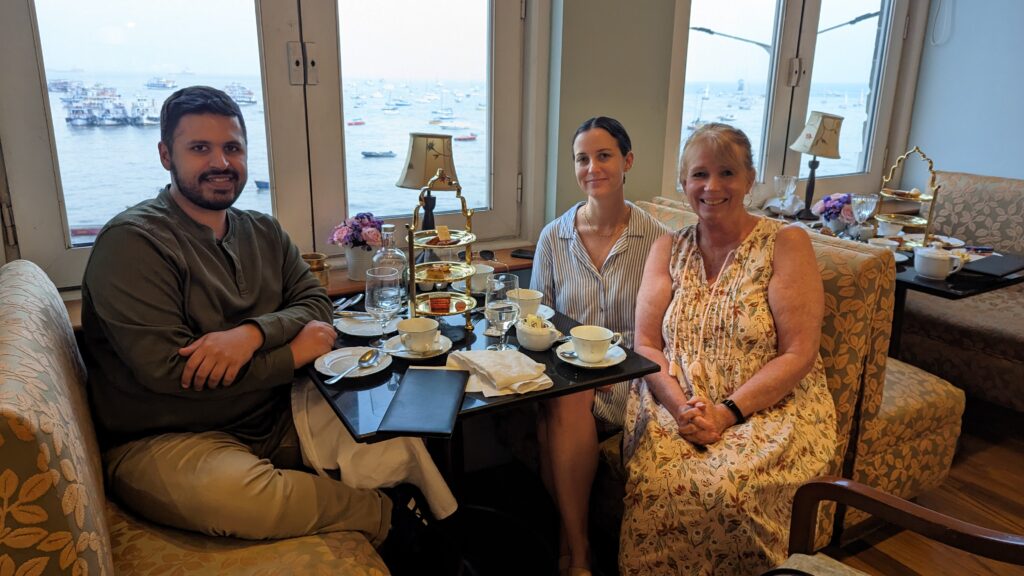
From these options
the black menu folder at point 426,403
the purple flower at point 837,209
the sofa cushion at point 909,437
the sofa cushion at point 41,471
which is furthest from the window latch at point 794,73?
the sofa cushion at point 41,471

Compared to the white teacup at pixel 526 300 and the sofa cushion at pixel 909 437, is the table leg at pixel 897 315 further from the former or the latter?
the white teacup at pixel 526 300

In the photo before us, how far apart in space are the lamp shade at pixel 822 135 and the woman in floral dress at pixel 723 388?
1.68 m

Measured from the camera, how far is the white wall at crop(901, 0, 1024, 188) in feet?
11.3

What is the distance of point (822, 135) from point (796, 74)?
1.23 feet

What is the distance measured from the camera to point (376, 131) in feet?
7.73

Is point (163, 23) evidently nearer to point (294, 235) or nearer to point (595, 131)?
point (294, 235)

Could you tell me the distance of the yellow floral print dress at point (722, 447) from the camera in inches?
58.2

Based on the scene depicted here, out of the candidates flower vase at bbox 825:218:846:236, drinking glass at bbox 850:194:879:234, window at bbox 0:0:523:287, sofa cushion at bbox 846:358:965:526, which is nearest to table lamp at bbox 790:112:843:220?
flower vase at bbox 825:218:846:236

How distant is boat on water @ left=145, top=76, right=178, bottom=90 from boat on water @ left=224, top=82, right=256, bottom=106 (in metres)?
0.15

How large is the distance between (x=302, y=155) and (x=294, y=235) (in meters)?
0.26

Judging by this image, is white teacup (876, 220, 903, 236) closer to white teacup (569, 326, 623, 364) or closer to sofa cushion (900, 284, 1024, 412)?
sofa cushion (900, 284, 1024, 412)

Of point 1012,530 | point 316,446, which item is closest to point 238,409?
point 316,446

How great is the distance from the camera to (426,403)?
129 cm

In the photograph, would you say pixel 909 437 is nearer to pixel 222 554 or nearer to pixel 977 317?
pixel 977 317
